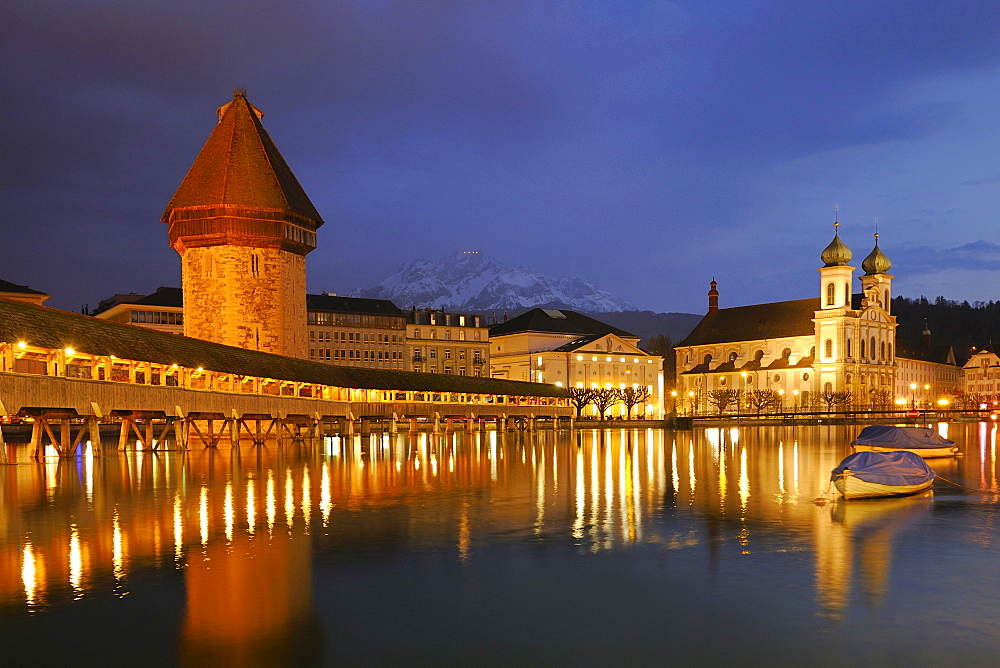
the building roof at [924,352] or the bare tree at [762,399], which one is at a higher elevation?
the building roof at [924,352]

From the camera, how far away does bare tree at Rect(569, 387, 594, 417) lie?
108 metres

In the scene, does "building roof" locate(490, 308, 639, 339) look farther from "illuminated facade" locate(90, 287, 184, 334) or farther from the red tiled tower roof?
the red tiled tower roof

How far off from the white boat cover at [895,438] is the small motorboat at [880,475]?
1015 cm

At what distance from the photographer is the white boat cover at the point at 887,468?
25.6 m

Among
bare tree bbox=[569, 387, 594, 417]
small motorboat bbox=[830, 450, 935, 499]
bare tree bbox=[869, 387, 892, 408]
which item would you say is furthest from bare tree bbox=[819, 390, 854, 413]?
small motorboat bbox=[830, 450, 935, 499]

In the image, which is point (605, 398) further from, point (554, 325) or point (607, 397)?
point (554, 325)

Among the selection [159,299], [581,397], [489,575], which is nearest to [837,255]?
[581,397]

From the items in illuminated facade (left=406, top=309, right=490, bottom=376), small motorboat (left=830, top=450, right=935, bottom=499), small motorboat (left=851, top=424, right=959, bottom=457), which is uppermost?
illuminated facade (left=406, top=309, right=490, bottom=376)

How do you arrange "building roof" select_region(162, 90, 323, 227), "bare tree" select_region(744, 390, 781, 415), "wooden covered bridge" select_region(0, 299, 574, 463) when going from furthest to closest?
"bare tree" select_region(744, 390, 781, 415) < "building roof" select_region(162, 90, 323, 227) < "wooden covered bridge" select_region(0, 299, 574, 463)

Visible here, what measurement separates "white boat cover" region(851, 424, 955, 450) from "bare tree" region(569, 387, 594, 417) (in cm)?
6340

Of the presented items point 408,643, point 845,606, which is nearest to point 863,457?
point 845,606

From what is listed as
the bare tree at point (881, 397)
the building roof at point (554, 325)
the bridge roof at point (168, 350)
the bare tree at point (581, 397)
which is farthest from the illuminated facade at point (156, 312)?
the bare tree at point (881, 397)

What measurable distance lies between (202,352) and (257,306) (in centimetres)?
1855

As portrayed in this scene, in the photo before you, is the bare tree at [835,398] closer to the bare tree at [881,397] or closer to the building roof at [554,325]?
the bare tree at [881,397]
